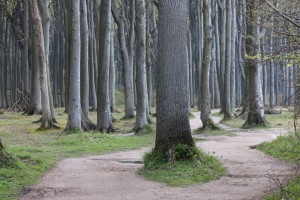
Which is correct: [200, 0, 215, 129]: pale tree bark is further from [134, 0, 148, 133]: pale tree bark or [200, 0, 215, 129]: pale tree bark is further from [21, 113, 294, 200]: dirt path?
[21, 113, 294, 200]: dirt path

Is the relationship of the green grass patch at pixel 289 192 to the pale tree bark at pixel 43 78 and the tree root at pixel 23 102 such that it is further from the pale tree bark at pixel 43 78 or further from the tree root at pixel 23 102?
the tree root at pixel 23 102

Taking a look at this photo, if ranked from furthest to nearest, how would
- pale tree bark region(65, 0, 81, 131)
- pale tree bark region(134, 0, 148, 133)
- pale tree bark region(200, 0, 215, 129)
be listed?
pale tree bark region(200, 0, 215, 129) < pale tree bark region(134, 0, 148, 133) < pale tree bark region(65, 0, 81, 131)

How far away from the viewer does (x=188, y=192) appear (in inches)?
314

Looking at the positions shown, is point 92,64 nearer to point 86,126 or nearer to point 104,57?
point 86,126

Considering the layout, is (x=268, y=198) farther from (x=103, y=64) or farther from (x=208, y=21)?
(x=208, y=21)

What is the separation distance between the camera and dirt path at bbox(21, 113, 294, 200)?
777 cm

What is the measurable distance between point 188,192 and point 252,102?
534 inches

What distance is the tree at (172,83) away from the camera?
32.4ft

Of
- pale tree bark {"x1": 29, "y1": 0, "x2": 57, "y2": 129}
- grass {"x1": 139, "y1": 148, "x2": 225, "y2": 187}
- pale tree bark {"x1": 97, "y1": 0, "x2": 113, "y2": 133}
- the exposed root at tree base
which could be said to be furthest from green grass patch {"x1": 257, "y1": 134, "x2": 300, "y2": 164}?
pale tree bark {"x1": 29, "y1": 0, "x2": 57, "y2": 129}

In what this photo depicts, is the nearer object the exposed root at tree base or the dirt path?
the dirt path

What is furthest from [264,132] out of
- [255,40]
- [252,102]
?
[255,40]

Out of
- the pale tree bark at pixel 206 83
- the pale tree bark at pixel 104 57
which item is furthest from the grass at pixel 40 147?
the pale tree bark at pixel 206 83

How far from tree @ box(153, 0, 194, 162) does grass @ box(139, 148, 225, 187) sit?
260 mm

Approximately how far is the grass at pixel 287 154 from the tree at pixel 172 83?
2.14 meters
